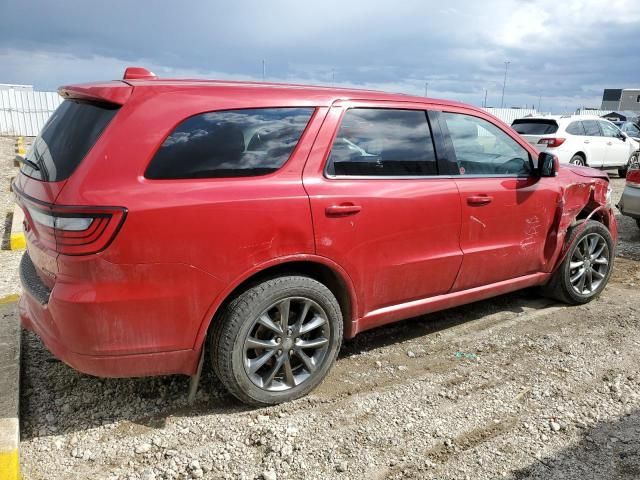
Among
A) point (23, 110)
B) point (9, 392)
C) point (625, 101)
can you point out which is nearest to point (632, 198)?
point (9, 392)

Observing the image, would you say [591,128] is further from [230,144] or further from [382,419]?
[230,144]

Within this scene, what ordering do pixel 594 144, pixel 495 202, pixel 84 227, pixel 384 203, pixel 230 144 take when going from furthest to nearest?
pixel 594 144, pixel 495 202, pixel 384 203, pixel 230 144, pixel 84 227

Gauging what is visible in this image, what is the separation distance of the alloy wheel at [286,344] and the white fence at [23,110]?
76.7 ft

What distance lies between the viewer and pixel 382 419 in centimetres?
291

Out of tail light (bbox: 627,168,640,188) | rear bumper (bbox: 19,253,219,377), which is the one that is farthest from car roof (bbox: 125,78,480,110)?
tail light (bbox: 627,168,640,188)

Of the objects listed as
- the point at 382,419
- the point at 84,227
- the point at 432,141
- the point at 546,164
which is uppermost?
the point at 432,141

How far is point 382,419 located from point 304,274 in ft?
3.05

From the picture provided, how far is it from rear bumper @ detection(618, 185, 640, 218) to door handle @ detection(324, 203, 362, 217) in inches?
221

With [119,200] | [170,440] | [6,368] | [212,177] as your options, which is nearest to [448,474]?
[170,440]

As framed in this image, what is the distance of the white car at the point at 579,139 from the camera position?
12.1 metres

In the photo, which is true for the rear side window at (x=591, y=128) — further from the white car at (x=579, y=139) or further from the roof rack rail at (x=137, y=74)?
the roof rack rail at (x=137, y=74)

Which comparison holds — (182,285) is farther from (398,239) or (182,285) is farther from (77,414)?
(398,239)

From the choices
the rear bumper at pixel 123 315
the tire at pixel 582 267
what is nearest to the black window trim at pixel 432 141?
the rear bumper at pixel 123 315

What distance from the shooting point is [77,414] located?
288cm
